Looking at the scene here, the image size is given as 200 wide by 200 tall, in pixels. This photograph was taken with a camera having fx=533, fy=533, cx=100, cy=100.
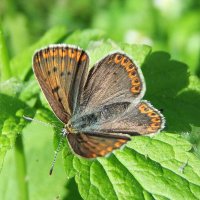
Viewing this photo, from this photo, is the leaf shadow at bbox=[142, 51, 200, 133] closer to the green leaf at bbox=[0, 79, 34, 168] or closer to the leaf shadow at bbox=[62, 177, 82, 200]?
the green leaf at bbox=[0, 79, 34, 168]

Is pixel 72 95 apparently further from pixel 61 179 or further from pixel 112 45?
pixel 61 179

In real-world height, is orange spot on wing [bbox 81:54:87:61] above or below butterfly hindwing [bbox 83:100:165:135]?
above

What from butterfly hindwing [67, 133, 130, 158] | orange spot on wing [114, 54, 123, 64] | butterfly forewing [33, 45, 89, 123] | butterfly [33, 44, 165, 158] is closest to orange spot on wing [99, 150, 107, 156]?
butterfly hindwing [67, 133, 130, 158]

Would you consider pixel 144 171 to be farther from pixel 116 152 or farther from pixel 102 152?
pixel 102 152

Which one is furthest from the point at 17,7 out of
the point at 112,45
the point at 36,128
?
the point at 112,45

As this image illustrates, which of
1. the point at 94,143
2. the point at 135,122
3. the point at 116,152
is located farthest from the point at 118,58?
the point at 94,143

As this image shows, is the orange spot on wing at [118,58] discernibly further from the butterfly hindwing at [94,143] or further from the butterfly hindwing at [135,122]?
the butterfly hindwing at [94,143]

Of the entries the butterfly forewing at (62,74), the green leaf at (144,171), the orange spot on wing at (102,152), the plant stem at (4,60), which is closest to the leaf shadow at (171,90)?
the green leaf at (144,171)
